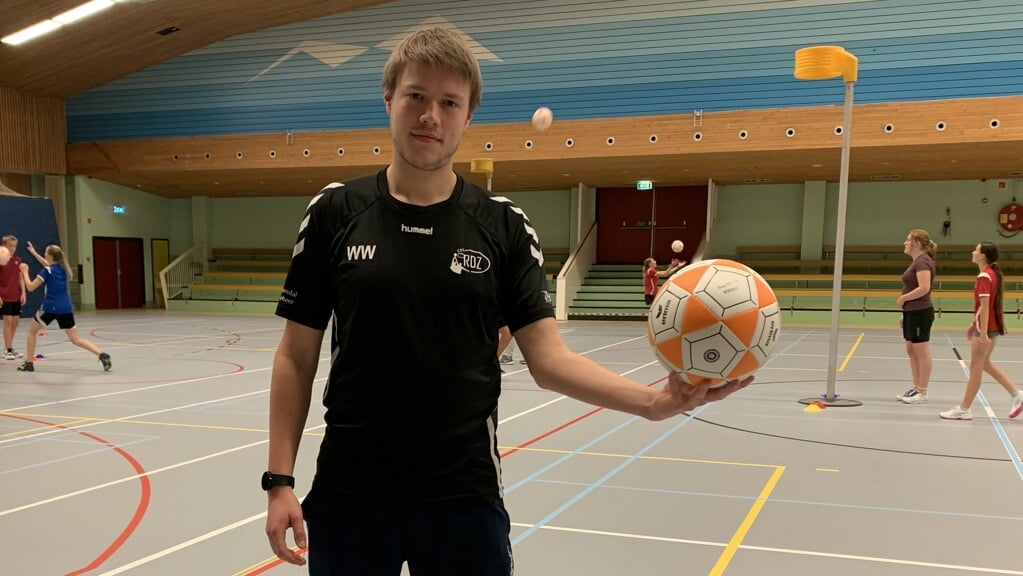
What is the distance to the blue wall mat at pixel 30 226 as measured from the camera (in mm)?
22625

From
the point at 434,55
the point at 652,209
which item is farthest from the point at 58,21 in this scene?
the point at 434,55

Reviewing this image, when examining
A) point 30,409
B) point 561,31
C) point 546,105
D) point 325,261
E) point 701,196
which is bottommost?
Result: point 30,409

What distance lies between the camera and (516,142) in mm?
21188

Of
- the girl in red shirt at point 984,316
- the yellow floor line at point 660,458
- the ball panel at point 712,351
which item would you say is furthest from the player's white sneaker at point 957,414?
the ball panel at point 712,351

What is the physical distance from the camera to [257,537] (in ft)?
15.0

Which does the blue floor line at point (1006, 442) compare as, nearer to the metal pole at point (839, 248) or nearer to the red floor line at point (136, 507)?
the metal pole at point (839, 248)

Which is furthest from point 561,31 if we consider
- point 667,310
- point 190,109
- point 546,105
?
point 667,310

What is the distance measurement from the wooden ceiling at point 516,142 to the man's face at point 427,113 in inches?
743

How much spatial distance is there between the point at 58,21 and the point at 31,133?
20.5ft

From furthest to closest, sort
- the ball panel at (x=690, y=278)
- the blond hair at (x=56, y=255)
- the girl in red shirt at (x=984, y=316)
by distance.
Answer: the blond hair at (x=56, y=255) < the girl in red shirt at (x=984, y=316) < the ball panel at (x=690, y=278)

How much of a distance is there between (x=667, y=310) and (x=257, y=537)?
3561mm

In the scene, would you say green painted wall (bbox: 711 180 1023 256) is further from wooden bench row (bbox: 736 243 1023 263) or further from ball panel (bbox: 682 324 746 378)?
ball panel (bbox: 682 324 746 378)

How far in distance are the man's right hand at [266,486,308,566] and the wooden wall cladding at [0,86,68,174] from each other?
27.0 meters

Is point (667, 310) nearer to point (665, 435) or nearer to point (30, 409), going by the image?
point (665, 435)
